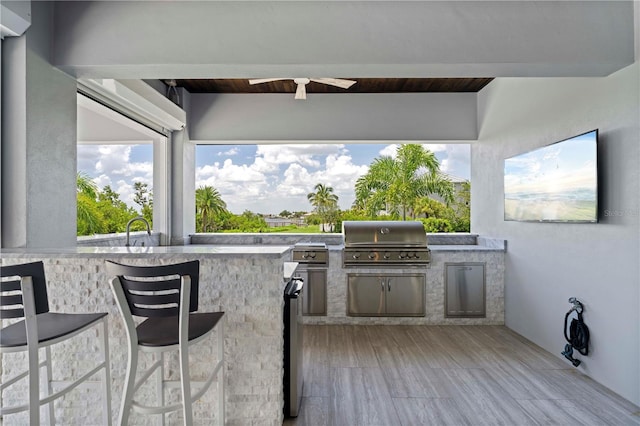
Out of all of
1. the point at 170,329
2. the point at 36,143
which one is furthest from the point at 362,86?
→ the point at 170,329

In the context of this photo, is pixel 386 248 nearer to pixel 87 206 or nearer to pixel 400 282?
pixel 400 282

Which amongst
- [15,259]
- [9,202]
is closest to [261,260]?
[15,259]

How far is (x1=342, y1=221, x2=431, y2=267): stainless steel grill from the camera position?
171 inches

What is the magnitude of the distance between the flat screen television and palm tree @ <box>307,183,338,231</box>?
7.46 ft

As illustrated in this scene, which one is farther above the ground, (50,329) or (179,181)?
(179,181)

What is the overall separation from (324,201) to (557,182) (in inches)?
115

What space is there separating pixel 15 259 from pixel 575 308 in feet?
12.8


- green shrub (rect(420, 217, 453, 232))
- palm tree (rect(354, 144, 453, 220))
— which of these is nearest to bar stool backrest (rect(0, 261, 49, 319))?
palm tree (rect(354, 144, 453, 220))

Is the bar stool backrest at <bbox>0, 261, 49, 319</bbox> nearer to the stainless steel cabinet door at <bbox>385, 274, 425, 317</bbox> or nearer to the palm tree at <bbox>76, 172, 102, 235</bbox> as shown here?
the palm tree at <bbox>76, 172, 102, 235</bbox>

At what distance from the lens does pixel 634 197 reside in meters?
2.44

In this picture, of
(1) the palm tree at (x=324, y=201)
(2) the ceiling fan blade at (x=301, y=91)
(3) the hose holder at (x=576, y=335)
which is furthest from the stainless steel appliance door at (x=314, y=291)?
(3) the hose holder at (x=576, y=335)

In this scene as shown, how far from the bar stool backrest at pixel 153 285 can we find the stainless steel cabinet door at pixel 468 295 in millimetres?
3444

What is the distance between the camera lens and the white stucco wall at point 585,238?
2.48 m

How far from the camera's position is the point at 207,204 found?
207 inches
